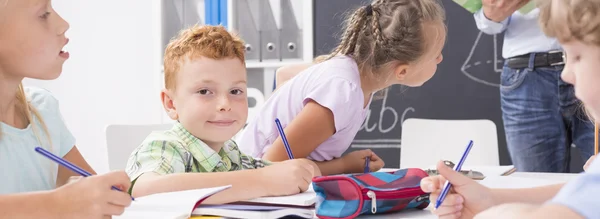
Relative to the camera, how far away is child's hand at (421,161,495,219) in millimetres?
910

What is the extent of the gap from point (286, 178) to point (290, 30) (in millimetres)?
2286

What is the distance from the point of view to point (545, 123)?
8.16ft

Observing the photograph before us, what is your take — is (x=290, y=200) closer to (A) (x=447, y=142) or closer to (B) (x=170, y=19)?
(A) (x=447, y=142)

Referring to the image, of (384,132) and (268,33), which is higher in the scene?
(268,33)

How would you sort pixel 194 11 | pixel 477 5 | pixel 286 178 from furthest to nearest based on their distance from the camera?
1. pixel 194 11
2. pixel 477 5
3. pixel 286 178

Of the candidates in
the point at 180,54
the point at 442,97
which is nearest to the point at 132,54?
the point at 442,97

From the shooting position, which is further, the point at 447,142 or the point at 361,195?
the point at 447,142

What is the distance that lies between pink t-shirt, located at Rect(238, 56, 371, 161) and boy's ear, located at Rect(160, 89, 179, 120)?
0.44m

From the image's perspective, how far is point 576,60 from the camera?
688 mm

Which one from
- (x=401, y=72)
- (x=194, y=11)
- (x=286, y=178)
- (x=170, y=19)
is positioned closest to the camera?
(x=286, y=178)

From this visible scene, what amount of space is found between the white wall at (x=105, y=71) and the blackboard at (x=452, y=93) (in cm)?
124

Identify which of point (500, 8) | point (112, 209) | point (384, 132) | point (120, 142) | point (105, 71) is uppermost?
point (500, 8)

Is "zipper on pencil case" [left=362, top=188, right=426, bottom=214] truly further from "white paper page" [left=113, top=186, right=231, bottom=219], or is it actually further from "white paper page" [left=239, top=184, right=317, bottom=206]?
"white paper page" [left=113, top=186, right=231, bottom=219]

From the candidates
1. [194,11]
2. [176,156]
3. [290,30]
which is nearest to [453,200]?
[176,156]
